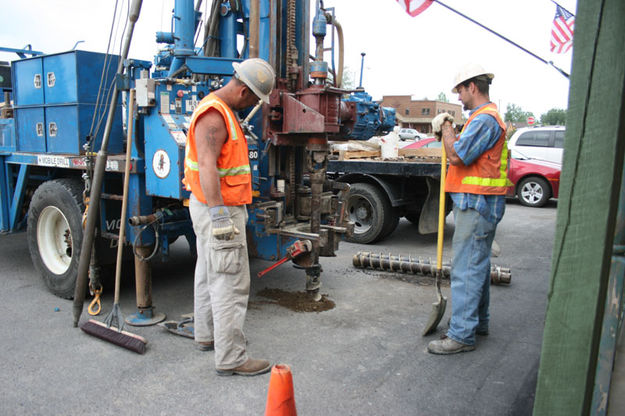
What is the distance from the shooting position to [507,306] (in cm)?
504

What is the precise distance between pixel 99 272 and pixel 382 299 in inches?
110

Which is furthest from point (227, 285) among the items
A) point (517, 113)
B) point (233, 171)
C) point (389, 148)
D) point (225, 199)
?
point (517, 113)

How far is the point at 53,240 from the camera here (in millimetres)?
5367

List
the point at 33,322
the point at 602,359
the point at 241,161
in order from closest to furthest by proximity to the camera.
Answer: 1. the point at 602,359
2. the point at 241,161
3. the point at 33,322

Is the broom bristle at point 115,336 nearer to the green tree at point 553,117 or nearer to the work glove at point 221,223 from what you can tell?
the work glove at point 221,223

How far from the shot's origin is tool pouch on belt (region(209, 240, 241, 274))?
329cm

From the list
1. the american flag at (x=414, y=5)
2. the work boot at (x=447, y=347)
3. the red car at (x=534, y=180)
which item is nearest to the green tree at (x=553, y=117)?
the red car at (x=534, y=180)

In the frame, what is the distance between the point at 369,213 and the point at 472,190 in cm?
438

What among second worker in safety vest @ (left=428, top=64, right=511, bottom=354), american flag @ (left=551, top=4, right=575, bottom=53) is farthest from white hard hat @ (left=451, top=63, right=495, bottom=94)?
american flag @ (left=551, top=4, right=575, bottom=53)

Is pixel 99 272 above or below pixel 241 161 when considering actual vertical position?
below

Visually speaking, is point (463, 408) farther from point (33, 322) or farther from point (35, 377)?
point (33, 322)

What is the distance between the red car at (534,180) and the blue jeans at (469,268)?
9430mm

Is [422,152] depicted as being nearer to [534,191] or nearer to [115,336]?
[534,191]

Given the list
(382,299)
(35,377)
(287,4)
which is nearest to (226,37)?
(287,4)
